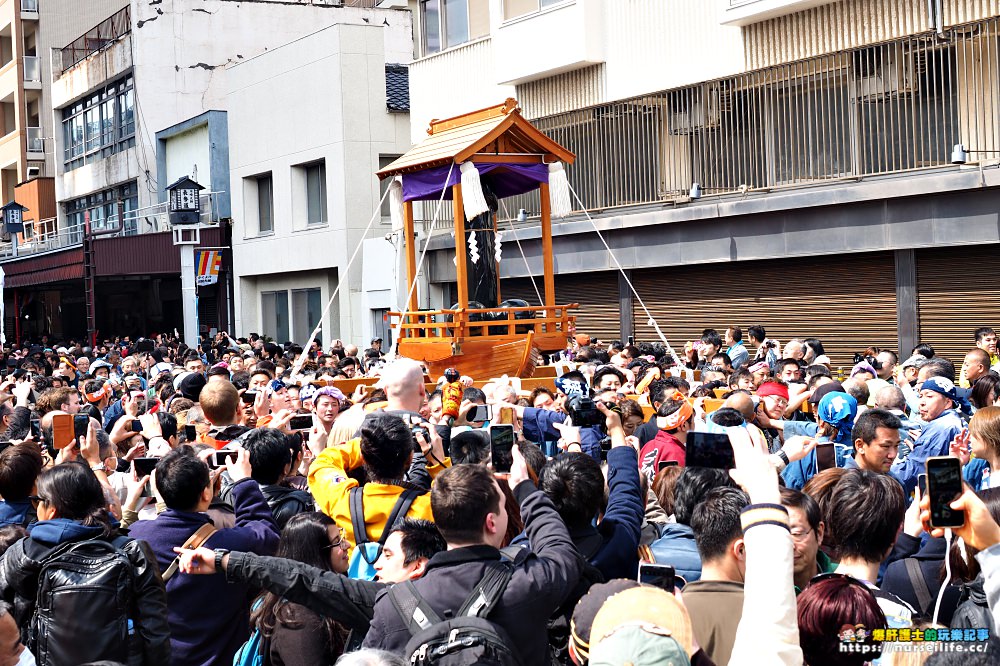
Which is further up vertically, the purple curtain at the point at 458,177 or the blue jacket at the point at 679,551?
the purple curtain at the point at 458,177

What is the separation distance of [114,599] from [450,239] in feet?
62.5

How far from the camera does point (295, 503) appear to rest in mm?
5449

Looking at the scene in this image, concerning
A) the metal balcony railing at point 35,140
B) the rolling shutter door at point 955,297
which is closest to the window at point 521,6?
the rolling shutter door at point 955,297

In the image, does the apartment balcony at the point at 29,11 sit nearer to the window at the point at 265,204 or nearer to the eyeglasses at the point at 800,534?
the window at the point at 265,204

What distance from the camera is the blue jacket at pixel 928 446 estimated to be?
5.89 meters

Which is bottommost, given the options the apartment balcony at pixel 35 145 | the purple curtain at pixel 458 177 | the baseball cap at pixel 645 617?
the baseball cap at pixel 645 617

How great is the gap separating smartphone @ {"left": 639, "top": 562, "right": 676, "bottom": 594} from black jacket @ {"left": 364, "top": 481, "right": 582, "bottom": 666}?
423 mm

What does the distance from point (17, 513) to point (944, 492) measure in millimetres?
4412

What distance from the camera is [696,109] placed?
18.4m

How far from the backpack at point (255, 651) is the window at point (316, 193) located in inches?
930

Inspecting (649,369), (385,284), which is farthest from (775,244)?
(385,284)

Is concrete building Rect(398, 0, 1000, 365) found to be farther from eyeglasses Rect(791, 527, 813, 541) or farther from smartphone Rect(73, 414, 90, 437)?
eyeglasses Rect(791, 527, 813, 541)

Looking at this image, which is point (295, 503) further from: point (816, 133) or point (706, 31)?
point (706, 31)

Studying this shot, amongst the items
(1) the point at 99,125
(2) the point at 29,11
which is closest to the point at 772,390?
(1) the point at 99,125
